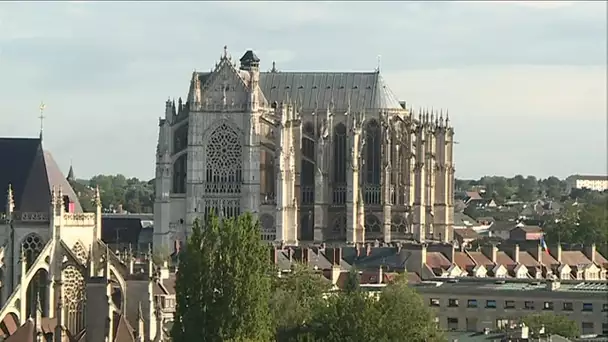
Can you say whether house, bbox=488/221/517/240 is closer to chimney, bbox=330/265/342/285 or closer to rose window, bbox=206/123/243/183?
rose window, bbox=206/123/243/183

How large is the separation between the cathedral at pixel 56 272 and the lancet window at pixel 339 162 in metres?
69.2

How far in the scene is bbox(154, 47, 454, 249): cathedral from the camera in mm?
142250

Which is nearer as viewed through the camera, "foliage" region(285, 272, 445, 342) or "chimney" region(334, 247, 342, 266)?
"foliage" region(285, 272, 445, 342)

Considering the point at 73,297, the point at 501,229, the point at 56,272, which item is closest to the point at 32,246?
the point at 56,272

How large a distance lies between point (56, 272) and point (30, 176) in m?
5.28

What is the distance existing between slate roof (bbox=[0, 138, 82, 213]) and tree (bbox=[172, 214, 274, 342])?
978 cm

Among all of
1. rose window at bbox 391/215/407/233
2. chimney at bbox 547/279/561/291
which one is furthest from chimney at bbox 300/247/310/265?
rose window at bbox 391/215/407/233

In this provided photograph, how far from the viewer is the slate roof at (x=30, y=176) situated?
7662 cm

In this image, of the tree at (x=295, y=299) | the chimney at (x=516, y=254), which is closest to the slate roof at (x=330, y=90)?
the chimney at (x=516, y=254)

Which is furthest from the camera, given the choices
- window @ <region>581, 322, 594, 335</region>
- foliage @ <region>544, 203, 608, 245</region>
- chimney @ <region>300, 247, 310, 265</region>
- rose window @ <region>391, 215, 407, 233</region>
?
foliage @ <region>544, 203, 608, 245</region>

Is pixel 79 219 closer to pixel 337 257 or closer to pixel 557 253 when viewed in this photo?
A: pixel 337 257

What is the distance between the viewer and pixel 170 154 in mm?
144500

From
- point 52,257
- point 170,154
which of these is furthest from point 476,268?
point 52,257

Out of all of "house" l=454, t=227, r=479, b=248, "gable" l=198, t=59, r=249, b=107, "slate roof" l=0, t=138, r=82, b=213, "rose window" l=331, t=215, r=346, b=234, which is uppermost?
"gable" l=198, t=59, r=249, b=107
